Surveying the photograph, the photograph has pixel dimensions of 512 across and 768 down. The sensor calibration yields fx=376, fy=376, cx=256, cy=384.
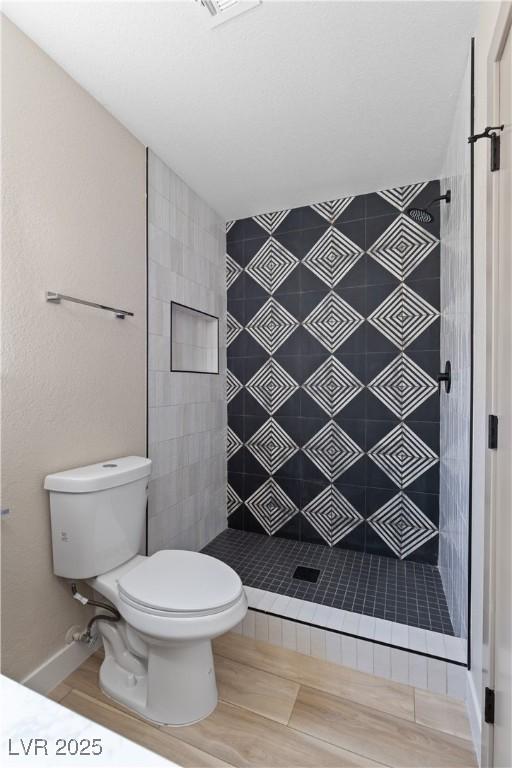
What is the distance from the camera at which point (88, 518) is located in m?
1.35

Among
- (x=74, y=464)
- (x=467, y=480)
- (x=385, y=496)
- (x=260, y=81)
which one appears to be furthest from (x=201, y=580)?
(x=260, y=81)

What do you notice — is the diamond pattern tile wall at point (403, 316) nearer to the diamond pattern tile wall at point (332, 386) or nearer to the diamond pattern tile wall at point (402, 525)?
the diamond pattern tile wall at point (332, 386)

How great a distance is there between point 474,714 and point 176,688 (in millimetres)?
978

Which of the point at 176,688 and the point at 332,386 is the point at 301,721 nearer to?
the point at 176,688

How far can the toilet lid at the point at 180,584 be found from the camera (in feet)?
3.94

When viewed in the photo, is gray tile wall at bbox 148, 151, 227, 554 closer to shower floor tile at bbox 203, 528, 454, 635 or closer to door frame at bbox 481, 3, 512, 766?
shower floor tile at bbox 203, 528, 454, 635

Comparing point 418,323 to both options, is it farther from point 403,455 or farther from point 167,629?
point 167,629

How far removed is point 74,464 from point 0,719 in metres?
1.04

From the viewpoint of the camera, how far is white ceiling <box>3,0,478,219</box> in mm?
1224

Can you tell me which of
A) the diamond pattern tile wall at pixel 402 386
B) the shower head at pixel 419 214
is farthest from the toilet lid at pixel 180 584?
the shower head at pixel 419 214

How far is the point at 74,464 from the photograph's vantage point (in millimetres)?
1457

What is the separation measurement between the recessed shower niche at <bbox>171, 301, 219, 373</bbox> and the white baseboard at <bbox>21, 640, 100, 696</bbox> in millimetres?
1367

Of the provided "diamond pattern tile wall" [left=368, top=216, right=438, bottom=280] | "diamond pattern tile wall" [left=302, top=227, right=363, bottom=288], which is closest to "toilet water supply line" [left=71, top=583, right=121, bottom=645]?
"diamond pattern tile wall" [left=302, top=227, right=363, bottom=288]

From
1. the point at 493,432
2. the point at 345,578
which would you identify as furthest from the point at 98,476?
the point at 345,578
